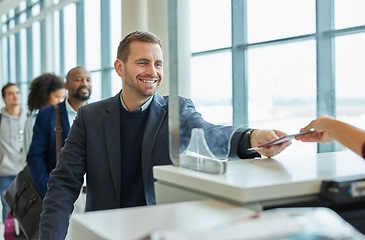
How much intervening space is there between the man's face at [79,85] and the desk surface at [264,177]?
2.67 meters

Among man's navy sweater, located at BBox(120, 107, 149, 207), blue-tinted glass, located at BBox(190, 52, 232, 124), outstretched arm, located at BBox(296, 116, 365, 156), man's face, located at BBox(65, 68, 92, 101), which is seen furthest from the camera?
man's face, located at BBox(65, 68, 92, 101)

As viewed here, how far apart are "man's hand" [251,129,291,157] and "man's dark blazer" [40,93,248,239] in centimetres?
50

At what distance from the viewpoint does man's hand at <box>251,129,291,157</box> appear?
1790 mm

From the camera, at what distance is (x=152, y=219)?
112 cm

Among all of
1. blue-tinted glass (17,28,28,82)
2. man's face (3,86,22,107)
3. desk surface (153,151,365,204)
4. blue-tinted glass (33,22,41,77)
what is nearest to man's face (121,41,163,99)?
desk surface (153,151,365,204)

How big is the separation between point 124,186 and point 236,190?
A: 121 cm

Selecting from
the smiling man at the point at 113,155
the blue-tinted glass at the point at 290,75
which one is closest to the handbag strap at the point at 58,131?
the smiling man at the point at 113,155

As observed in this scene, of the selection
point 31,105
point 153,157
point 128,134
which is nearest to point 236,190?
point 153,157

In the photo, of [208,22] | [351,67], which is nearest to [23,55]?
[351,67]

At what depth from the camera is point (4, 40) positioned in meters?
17.7

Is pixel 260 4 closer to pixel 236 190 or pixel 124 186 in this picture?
pixel 124 186

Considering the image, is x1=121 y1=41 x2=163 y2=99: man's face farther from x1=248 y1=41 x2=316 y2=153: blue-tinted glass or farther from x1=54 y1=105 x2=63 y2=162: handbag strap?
x1=54 y1=105 x2=63 y2=162: handbag strap

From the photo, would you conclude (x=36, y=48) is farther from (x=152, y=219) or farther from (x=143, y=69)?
(x=152, y=219)

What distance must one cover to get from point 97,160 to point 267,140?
2.79 feet
